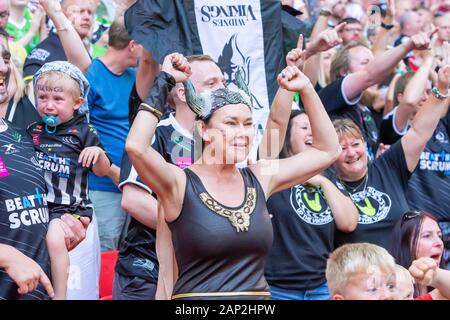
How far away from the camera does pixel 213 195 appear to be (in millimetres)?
4539

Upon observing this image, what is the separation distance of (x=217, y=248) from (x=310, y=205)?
1.97 meters

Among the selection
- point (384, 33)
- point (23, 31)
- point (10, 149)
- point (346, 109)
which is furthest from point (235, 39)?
point (23, 31)

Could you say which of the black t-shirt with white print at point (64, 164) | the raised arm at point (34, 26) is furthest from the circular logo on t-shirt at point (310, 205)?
the raised arm at point (34, 26)

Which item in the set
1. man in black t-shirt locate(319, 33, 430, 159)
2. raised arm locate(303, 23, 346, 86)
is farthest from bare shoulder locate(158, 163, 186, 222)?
man in black t-shirt locate(319, 33, 430, 159)

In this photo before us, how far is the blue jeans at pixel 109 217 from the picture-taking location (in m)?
7.04

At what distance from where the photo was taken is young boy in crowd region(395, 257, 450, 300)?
4449 mm

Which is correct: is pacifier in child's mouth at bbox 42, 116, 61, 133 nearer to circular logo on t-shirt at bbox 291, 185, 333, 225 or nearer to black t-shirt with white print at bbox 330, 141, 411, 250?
circular logo on t-shirt at bbox 291, 185, 333, 225

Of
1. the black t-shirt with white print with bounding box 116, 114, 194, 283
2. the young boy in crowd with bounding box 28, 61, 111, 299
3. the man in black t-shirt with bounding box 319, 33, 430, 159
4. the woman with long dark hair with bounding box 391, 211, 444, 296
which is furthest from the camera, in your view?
the man in black t-shirt with bounding box 319, 33, 430, 159

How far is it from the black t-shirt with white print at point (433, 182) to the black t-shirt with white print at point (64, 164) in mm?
2830

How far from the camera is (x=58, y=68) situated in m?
Answer: 5.80

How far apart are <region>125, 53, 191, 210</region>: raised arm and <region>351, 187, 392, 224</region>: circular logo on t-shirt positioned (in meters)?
2.17

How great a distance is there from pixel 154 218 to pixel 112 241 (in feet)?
6.00
